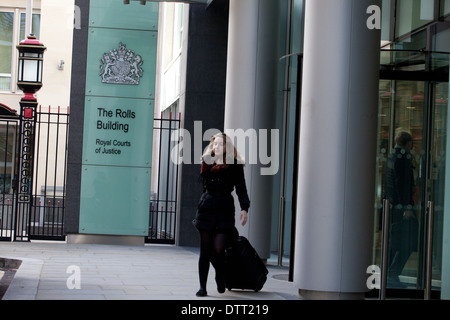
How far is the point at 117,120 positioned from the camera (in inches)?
614

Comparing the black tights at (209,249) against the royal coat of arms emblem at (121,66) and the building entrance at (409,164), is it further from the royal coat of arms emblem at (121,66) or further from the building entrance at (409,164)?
the royal coat of arms emblem at (121,66)

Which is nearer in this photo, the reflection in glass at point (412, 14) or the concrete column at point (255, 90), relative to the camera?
the reflection in glass at point (412, 14)

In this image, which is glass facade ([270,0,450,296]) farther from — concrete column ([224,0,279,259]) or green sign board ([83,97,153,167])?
green sign board ([83,97,153,167])

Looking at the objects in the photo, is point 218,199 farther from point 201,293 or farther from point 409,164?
point 409,164

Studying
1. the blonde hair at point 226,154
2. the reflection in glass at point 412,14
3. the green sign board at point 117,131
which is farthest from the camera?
the green sign board at point 117,131

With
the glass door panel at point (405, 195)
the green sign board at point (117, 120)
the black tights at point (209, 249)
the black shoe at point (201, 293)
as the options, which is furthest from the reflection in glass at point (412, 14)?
the green sign board at point (117, 120)

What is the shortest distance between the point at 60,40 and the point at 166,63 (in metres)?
4.90

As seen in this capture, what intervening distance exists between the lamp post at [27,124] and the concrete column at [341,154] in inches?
310

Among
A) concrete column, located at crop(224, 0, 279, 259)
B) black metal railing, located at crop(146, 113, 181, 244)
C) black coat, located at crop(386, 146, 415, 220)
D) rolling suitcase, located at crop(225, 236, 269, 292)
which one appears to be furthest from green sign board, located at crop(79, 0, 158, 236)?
black coat, located at crop(386, 146, 415, 220)

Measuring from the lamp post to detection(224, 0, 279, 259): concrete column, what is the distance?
474 centimetres

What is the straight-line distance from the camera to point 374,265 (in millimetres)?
9047

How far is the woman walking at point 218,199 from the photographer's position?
8.51 m
